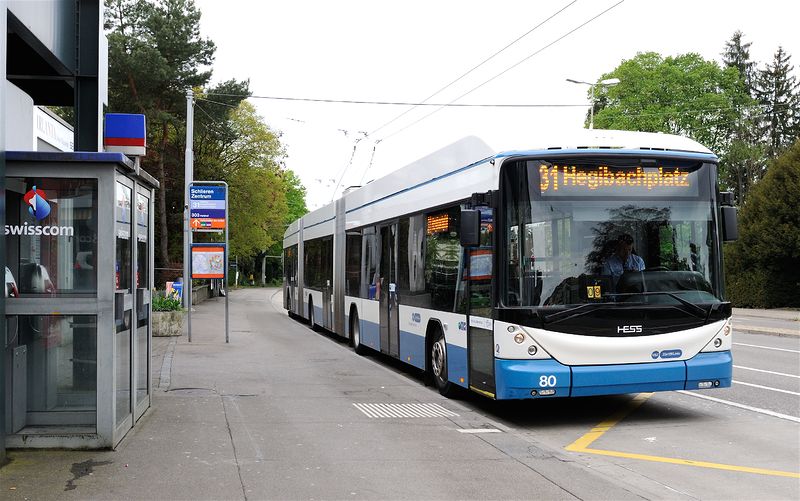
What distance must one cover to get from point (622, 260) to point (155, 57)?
31058 mm

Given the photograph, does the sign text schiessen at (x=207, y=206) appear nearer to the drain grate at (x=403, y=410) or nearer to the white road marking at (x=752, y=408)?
the drain grate at (x=403, y=410)

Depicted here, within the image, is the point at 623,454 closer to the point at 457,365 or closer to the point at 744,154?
the point at 457,365

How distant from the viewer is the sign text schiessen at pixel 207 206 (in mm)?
19875

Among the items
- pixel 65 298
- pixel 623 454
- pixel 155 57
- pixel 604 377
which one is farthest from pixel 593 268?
pixel 155 57

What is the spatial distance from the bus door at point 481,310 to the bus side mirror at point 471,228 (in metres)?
0.26

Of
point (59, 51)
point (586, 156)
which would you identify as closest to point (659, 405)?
point (586, 156)

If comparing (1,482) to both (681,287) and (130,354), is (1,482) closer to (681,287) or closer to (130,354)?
(130,354)

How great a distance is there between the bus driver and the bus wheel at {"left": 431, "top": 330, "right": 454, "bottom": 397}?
273 cm

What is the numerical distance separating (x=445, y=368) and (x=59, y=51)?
6003mm

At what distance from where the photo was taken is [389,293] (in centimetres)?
1348

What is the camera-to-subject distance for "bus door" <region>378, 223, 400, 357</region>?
43.2 ft

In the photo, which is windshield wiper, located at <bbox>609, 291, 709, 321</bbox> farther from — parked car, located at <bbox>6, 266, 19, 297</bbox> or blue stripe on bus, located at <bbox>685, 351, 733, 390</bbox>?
parked car, located at <bbox>6, 266, 19, 297</bbox>

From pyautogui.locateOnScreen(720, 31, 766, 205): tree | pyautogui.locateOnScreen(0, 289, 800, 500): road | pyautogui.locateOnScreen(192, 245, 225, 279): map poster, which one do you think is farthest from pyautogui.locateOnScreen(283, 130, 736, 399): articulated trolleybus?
pyautogui.locateOnScreen(720, 31, 766, 205): tree

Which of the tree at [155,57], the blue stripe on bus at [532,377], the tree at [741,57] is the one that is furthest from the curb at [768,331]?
the tree at [741,57]
